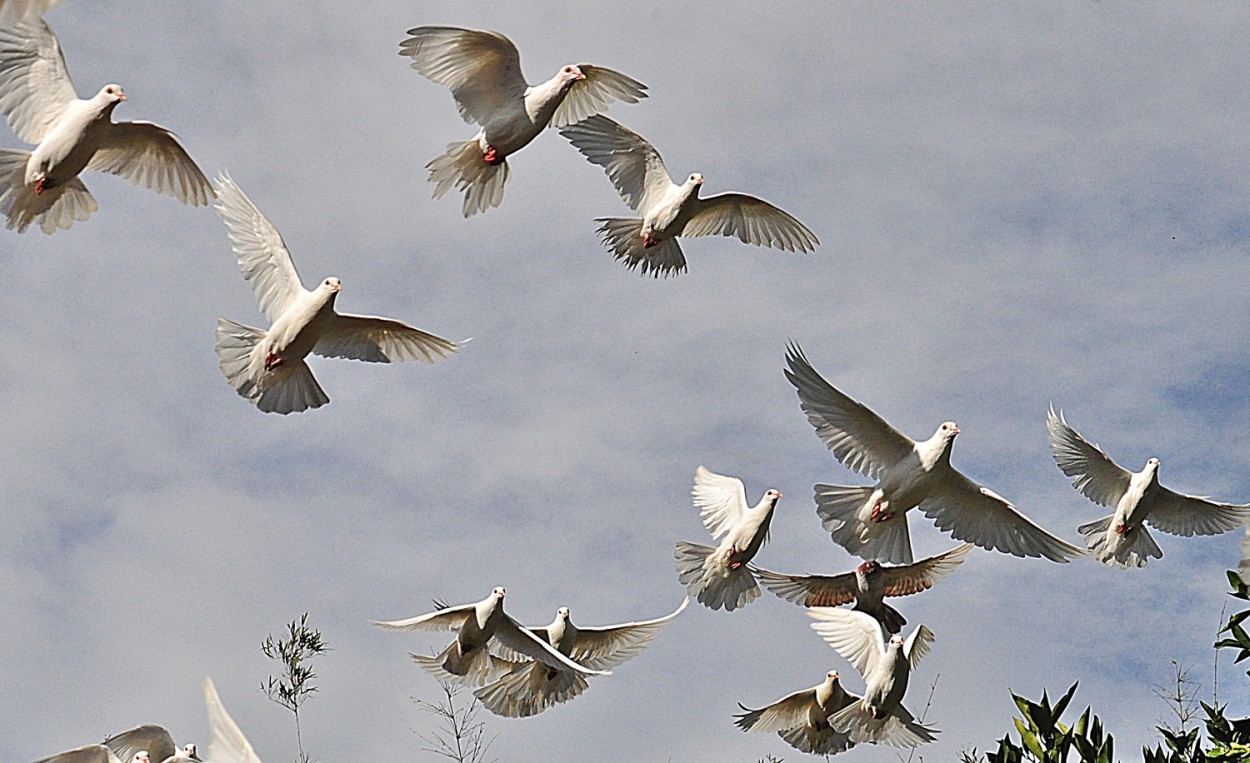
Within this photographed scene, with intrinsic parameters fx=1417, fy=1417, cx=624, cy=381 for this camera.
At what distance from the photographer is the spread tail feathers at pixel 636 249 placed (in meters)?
8.50

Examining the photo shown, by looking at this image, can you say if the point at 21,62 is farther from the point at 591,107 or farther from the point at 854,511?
the point at 854,511

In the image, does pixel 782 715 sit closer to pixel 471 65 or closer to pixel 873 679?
pixel 873 679

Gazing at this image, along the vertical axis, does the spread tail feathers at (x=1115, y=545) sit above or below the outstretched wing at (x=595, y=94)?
below

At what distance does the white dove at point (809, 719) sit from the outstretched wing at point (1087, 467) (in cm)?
208

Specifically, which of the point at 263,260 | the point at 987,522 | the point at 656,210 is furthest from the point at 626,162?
the point at 987,522

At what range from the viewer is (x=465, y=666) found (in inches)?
323

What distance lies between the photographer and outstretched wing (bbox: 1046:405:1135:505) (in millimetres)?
8539

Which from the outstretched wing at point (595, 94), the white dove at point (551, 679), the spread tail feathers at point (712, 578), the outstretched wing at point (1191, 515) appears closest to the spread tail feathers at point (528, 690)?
the white dove at point (551, 679)

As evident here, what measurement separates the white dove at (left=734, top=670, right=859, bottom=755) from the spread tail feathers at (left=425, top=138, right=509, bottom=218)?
3222mm

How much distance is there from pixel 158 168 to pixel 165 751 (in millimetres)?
3002

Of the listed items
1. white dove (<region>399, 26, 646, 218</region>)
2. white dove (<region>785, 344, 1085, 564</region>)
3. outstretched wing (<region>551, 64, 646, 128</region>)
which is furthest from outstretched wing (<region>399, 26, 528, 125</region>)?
white dove (<region>785, 344, 1085, 564</region>)

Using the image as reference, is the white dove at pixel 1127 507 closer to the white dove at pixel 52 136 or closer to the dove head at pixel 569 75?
Result: the dove head at pixel 569 75

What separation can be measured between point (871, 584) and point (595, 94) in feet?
10.7

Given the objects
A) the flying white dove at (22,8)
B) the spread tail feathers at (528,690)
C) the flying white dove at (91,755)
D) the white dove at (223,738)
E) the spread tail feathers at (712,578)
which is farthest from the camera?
the spread tail feathers at (528,690)
